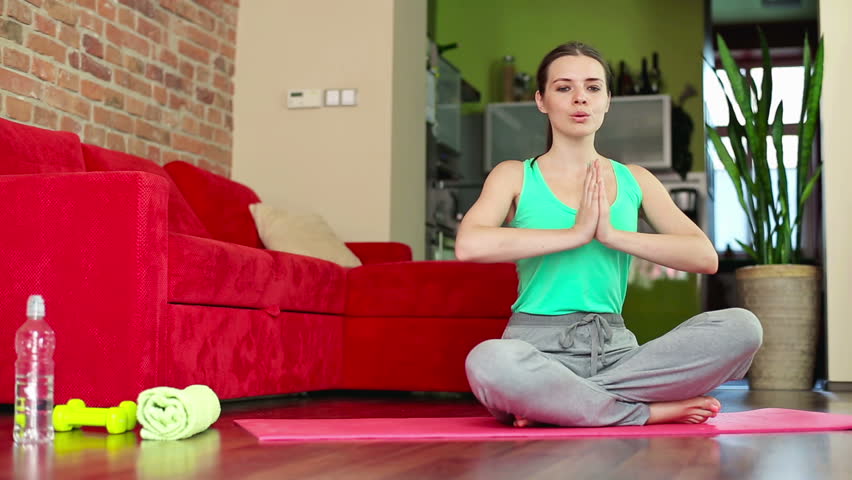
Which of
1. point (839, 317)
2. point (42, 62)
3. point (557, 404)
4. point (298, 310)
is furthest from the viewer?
point (839, 317)

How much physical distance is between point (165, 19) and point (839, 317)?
3.20m

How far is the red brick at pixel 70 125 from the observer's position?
3748 mm

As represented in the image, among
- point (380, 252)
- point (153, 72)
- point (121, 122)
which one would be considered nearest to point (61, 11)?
point (121, 122)

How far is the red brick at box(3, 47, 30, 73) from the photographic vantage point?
11.3ft

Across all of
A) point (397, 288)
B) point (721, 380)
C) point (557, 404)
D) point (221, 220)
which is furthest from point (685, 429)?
point (221, 220)

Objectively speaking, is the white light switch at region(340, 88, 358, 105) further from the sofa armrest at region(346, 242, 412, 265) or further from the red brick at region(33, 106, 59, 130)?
the red brick at region(33, 106, 59, 130)

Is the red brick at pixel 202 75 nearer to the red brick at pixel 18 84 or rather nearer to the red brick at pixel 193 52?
the red brick at pixel 193 52

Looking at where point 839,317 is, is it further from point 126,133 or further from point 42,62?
point 42,62

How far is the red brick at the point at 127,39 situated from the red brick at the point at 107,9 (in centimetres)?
4

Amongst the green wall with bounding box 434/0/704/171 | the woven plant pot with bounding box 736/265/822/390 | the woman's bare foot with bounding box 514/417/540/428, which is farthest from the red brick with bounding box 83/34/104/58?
the green wall with bounding box 434/0/704/171

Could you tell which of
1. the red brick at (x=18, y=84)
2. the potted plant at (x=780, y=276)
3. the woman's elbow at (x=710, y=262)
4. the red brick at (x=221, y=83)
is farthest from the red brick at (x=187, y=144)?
the woman's elbow at (x=710, y=262)

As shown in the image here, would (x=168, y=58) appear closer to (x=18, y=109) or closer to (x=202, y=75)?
(x=202, y=75)

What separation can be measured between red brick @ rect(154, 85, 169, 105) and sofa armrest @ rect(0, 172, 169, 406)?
1.95 m

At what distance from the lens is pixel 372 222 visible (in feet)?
16.1
